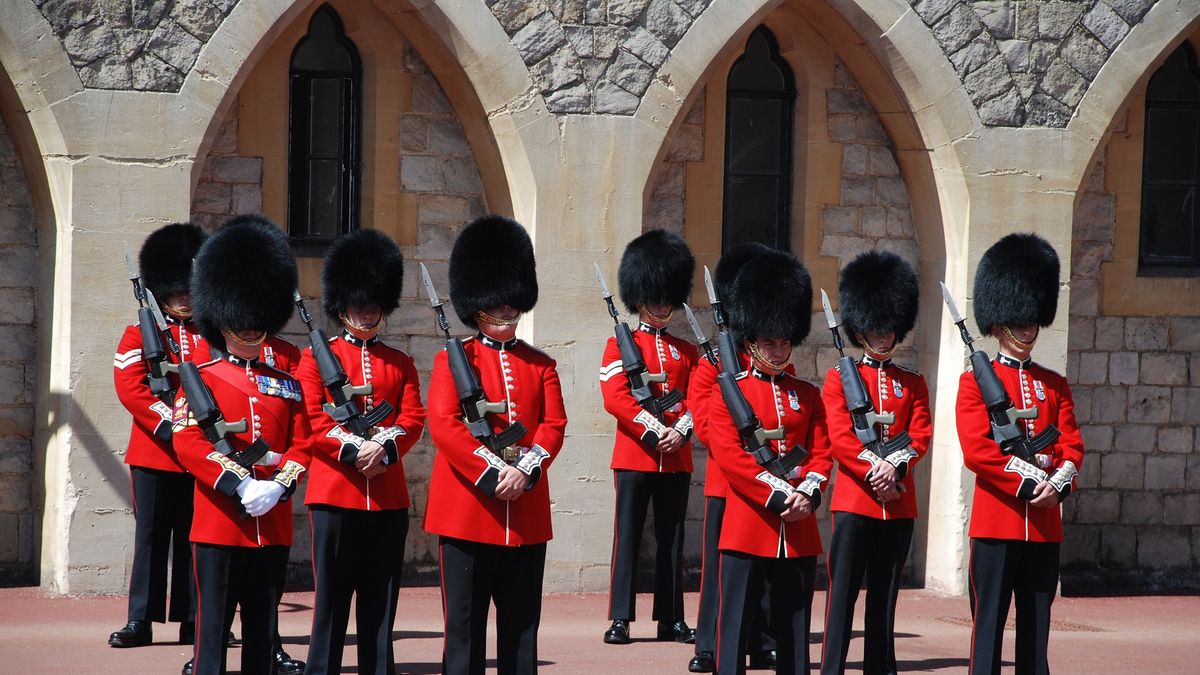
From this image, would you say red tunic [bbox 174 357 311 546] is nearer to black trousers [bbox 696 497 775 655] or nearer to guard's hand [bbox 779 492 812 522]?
guard's hand [bbox 779 492 812 522]

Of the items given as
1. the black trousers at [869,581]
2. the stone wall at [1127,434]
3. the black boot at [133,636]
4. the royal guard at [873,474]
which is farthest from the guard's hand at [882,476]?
the stone wall at [1127,434]

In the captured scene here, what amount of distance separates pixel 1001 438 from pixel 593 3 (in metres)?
3.02

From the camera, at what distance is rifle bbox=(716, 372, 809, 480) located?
4.82 metres

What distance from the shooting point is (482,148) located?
7.38 meters

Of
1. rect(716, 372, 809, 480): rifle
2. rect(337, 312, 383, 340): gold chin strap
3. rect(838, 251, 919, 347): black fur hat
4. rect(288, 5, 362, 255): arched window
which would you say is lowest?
rect(716, 372, 809, 480): rifle

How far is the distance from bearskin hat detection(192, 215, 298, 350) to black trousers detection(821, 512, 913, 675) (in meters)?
1.98

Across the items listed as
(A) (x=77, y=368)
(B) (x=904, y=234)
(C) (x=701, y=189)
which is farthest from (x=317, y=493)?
(B) (x=904, y=234)

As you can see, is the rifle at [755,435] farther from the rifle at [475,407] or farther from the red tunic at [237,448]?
the red tunic at [237,448]

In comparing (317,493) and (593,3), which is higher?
(593,3)

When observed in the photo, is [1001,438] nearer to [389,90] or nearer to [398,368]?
[398,368]

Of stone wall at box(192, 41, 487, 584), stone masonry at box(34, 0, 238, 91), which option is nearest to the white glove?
stone masonry at box(34, 0, 238, 91)

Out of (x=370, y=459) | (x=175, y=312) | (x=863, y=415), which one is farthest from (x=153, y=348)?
(x=863, y=415)

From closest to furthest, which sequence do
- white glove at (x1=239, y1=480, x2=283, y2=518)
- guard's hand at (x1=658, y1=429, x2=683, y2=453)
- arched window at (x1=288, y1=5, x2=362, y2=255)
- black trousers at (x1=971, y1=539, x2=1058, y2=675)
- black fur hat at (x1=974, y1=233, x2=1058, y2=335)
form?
white glove at (x1=239, y1=480, x2=283, y2=518) < black trousers at (x1=971, y1=539, x2=1058, y2=675) < black fur hat at (x1=974, y1=233, x2=1058, y2=335) < guard's hand at (x1=658, y1=429, x2=683, y2=453) < arched window at (x1=288, y1=5, x2=362, y2=255)

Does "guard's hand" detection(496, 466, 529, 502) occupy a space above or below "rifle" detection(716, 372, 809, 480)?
below
